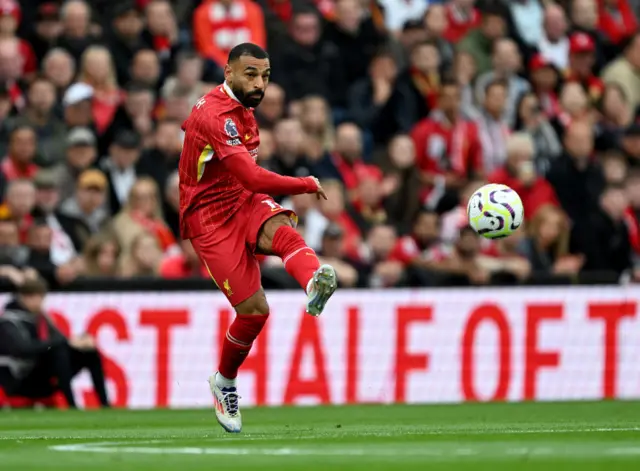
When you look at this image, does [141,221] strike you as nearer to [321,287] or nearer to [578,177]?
[578,177]

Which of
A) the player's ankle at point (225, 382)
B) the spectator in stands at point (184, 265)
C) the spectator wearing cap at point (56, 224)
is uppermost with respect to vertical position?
the spectator wearing cap at point (56, 224)

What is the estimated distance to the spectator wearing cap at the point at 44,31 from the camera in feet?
59.5

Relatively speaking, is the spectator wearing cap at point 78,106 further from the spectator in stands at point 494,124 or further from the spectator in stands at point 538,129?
the spectator in stands at point 538,129

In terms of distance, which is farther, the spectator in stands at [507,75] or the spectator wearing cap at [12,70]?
the spectator in stands at [507,75]

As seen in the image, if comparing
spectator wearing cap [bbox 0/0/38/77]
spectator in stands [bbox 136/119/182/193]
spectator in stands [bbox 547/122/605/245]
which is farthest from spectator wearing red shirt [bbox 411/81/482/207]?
spectator wearing cap [bbox 0/0/38/77]

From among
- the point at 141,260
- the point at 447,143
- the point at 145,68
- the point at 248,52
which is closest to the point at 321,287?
the point at 248,52

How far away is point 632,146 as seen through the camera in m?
20.0

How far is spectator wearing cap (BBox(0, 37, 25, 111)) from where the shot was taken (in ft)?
57.0

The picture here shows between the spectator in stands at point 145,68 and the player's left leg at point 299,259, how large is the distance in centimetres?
720

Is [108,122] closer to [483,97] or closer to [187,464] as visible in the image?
[483,97]

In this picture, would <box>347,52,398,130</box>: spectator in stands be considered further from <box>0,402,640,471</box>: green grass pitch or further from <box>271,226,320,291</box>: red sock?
<box>271,226,320,291</box>: red sock

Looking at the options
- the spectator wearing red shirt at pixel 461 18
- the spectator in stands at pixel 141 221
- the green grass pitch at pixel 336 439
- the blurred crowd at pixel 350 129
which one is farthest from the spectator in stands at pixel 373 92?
the green grass pitch at pixel 336 439

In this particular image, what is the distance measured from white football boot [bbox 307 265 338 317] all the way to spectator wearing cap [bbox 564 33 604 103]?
38.0 ft

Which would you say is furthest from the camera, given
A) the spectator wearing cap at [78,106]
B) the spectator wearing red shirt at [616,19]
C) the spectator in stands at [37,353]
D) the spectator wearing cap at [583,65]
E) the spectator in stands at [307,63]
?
the spectator wearing red shirt at [616,19]
